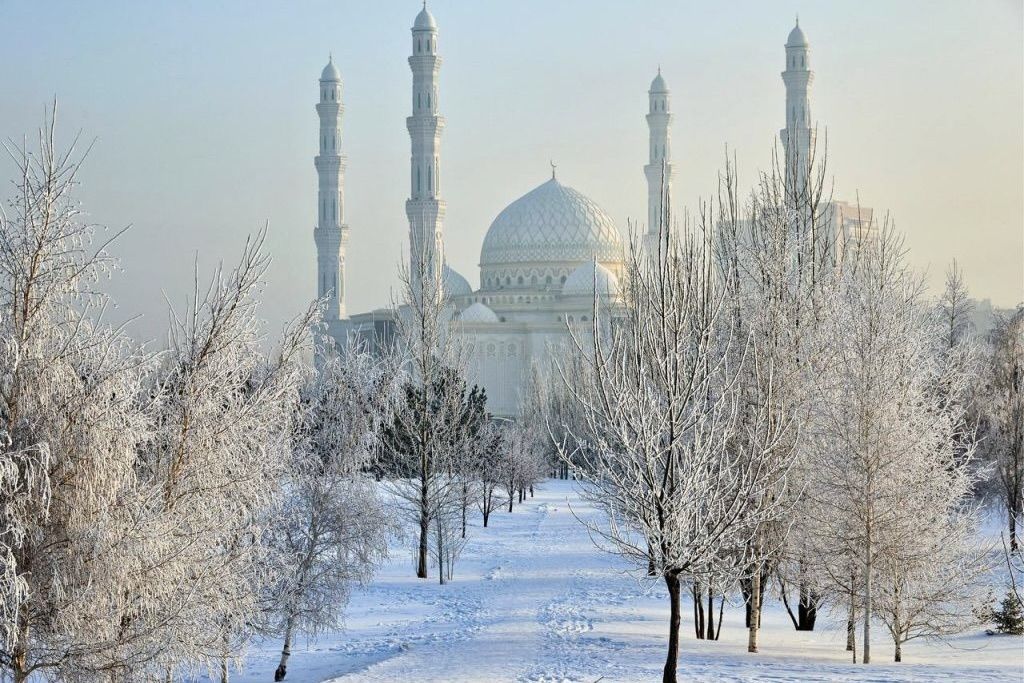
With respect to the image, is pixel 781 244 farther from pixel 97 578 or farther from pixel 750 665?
pixel 97 578

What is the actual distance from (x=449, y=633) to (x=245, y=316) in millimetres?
5169

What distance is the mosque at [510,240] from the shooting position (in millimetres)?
56906

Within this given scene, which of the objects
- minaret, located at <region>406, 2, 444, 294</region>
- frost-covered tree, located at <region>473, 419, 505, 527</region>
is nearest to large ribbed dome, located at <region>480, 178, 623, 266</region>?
minaret, located at <region>406, 2, 444, 294</region>

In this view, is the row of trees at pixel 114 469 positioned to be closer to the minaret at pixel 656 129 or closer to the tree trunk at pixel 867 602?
the tree trunk at pixel 867 602

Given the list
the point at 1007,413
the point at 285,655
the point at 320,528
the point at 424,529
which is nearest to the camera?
the point at 285,655

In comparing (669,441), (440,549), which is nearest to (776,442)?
(669,441)

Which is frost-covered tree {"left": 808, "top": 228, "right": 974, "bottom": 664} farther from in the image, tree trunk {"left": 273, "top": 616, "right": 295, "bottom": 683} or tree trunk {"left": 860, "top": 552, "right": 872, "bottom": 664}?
tree trunk {"left": 273, "top": 616, "right": 295, "bottom": 683}

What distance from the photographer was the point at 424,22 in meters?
57.5

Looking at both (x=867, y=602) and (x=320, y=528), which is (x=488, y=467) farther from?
(x=867, y=602)

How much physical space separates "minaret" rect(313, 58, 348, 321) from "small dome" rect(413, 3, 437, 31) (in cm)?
682

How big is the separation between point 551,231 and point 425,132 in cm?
1207

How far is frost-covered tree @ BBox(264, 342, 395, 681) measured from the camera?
1222 centimetres

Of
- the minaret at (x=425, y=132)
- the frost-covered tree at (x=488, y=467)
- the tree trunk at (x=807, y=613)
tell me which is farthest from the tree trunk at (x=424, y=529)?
the minaret at (x=425, y=132)

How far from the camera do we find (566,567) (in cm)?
1927
